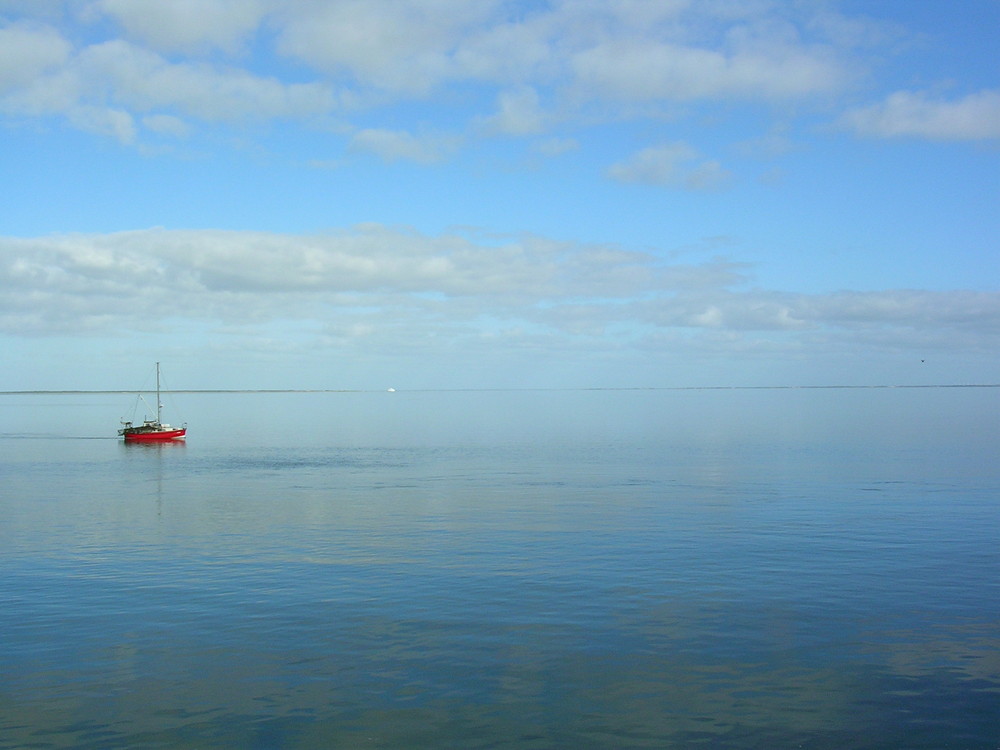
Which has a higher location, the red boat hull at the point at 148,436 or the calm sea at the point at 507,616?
the red boat hull at the point at 148,436

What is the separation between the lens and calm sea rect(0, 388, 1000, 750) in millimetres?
21312

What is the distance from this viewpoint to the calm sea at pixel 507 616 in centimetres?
2131

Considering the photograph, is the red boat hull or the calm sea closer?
the calm sea

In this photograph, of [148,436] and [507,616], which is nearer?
[507,616]

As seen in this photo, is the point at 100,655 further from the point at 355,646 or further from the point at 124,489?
the point at 124,489

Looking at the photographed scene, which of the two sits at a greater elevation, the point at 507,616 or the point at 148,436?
the point at 148,436

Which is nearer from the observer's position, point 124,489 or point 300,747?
point 300,747

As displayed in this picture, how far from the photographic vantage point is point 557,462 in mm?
92125

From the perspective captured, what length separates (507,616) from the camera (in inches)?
1189

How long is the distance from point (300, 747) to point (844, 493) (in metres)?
51.4

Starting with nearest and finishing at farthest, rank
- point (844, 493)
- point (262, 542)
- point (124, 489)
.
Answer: point (262, 542), point (844, 493), point (124, 489)

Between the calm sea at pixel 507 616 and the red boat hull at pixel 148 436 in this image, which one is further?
the red boat hull at pixel 148 436

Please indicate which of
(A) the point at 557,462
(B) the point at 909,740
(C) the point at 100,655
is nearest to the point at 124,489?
(A) the point at 557,462

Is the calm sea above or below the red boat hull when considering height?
below
